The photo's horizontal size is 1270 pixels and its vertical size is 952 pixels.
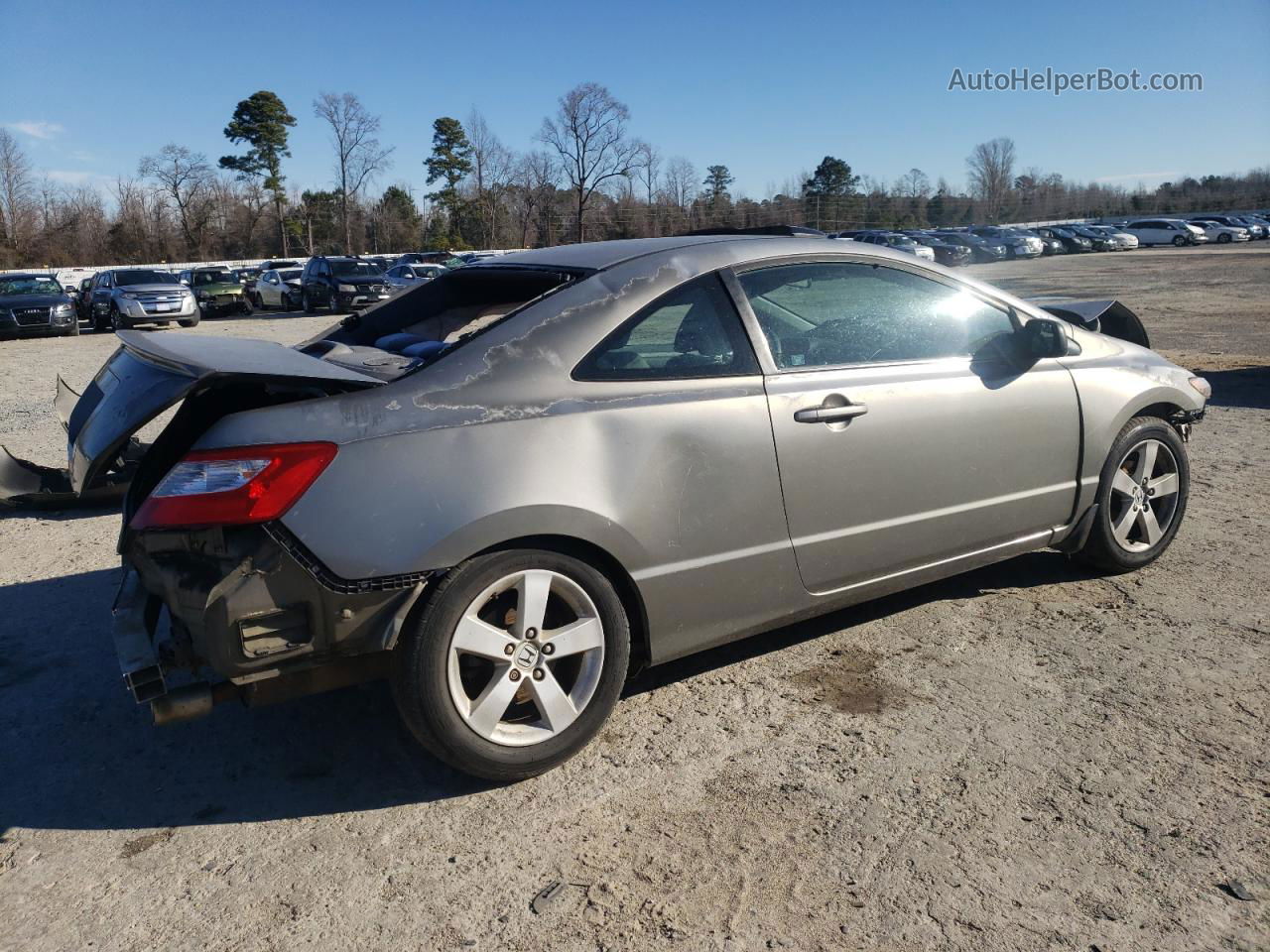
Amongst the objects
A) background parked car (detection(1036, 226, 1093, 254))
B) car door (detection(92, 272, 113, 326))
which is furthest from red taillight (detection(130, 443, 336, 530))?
background parked car (detection(1036, 226, 1093, 254))

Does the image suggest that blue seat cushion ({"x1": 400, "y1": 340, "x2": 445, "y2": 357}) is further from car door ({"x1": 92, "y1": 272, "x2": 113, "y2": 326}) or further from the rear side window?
car door ({"x1": 92, "y1": 272, "x2": 113, "y2": 326})

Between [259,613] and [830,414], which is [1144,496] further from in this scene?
[259,613]

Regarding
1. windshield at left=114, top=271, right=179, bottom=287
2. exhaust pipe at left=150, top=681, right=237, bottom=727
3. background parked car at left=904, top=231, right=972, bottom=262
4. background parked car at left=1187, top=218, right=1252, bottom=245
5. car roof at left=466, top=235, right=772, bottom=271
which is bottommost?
exhaust pipe at left=150, top=681, right=237, bottom=727

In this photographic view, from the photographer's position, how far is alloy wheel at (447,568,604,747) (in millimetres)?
2926

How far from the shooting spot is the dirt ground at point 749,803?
95.9 inches

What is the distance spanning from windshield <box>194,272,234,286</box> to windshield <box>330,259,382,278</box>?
3.90 meters

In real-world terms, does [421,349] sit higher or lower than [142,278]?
lower

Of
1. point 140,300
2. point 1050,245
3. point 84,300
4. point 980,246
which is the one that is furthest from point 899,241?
point 84,300

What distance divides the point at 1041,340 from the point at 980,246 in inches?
1991

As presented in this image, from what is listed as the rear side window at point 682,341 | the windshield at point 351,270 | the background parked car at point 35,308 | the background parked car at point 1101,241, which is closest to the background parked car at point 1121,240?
the background parked car at point 1101,241

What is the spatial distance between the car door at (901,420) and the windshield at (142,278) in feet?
84.4

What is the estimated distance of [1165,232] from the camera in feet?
190

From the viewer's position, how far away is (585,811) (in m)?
2.93

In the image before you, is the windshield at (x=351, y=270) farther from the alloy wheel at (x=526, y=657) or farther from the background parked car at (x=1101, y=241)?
the background parked car at (x=1101, y=241)
